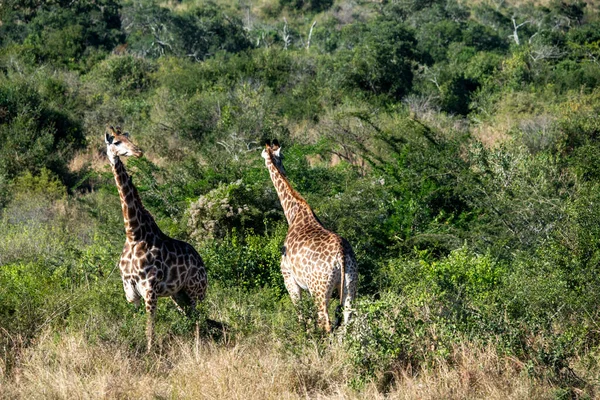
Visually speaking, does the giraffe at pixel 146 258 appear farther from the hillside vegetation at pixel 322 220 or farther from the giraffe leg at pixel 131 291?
the hillside vegetation at pixel 322 220

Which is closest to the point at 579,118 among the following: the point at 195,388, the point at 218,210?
the point at 218,210

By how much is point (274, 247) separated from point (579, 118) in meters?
8.14

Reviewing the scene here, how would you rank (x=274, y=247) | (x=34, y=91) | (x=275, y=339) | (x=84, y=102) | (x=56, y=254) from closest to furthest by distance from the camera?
(x=275, y=339)
(x=274, y=247)
(x=56, y=254)
(x=34, y=91)
(x=84, y=102)

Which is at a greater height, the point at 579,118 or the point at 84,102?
the point at 579,118

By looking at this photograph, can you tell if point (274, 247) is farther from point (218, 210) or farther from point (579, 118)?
point (579, 118)

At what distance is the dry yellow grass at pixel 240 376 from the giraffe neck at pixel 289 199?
5.66 ft

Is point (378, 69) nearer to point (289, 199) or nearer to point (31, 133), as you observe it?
point (31, 133)

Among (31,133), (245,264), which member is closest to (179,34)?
(31,133)

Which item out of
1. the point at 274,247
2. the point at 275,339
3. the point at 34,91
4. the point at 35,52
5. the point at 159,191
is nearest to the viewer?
the point at 275,339

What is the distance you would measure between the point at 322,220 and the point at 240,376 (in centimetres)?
414

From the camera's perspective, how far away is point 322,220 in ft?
31.9

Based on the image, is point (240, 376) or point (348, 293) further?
point (348, 293)

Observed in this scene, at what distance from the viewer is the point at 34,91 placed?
57.3 ft

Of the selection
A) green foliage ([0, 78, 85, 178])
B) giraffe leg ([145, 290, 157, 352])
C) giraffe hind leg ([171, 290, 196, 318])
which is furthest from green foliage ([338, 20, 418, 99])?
giraffe leg ([145, 290, 157, 352])
